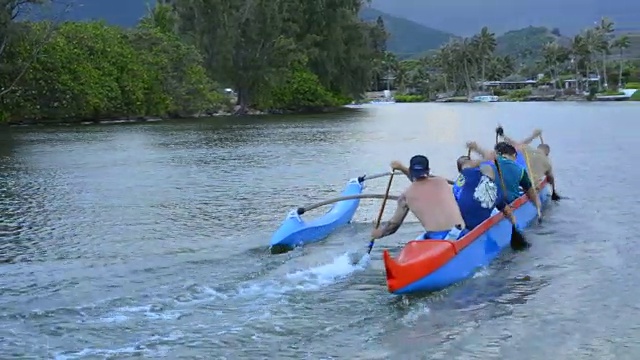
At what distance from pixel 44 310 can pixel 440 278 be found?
5.11 metres

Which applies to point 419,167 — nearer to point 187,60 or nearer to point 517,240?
point 517,240

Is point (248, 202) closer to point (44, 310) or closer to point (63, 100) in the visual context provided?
point (44, 310)

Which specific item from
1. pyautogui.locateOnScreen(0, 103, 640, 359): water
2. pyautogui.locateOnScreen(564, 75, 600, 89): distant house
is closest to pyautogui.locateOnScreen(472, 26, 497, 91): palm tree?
pyautogui.locateOnScreen(564, 75, 600, 89): distant house

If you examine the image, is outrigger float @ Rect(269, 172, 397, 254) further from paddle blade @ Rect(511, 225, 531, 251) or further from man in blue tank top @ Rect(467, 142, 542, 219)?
paddle blade @ Rect(511, 225, 531, 251)

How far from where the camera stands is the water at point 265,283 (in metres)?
8.63

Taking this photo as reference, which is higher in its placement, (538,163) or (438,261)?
(538,163)

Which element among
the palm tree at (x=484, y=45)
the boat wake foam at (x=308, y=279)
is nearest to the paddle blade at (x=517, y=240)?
the boat wake foam at (x=308, y=279)

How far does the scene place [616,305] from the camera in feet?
32.6

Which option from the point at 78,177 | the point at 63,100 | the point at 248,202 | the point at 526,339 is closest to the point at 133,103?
the point at 63,100

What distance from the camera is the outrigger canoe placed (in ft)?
32.4

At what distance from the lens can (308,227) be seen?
14.0 metres

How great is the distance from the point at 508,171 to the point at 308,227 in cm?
379

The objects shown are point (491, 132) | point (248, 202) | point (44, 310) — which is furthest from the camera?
point (491, 132)

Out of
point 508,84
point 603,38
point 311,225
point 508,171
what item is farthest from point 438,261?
point 508,84
